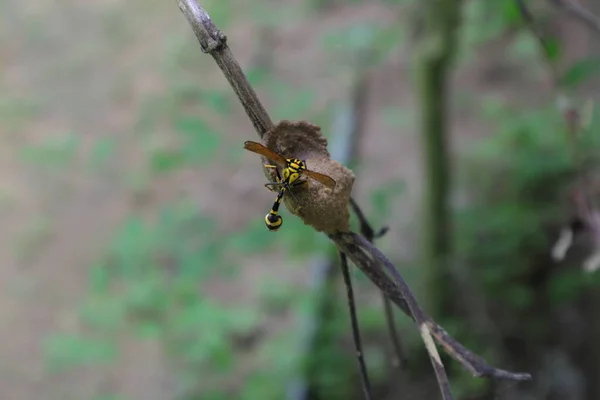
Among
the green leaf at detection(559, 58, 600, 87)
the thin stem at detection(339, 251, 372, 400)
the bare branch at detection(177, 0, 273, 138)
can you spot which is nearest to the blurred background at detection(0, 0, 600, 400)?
the green leaf at detection(559, 58, 600, 87)

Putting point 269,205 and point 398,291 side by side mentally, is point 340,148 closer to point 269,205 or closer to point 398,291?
point 269,205

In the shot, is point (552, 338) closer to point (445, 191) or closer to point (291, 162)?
point (445, 191)

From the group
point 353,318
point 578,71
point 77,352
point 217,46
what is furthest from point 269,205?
point 217,46

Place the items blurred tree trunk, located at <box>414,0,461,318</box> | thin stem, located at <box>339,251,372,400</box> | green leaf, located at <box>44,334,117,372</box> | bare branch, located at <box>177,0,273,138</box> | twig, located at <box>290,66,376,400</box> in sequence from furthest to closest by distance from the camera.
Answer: green leaf, located at <box>44,334,117,372</box>, twig, located at <box>290,66,376,400</box>, blurred tree trunk, located at <box>414,0,461,318</box>, thin stem, located at <box>339,251,372,400</box>, bare branch, located at <box>177,0,273,138</box>

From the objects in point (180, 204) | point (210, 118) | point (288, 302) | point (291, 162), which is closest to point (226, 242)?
point (288, 302)

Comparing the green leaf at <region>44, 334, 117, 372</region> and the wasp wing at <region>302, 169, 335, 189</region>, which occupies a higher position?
the green leaf at <region>44, 334, 117, 372</region>

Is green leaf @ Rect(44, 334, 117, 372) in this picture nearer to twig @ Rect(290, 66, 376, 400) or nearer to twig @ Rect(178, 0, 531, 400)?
twig @ Rect(290, 66, 376, 400)

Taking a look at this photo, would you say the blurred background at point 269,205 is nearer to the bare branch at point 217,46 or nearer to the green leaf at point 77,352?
the green leaf at point 77,352

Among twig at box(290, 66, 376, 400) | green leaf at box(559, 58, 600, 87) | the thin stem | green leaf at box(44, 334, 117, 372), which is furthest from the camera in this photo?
green leaf at box(44, 334, 117, 372)

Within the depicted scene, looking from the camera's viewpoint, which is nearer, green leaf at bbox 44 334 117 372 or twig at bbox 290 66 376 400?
twig at bbox 290 66 376 400
